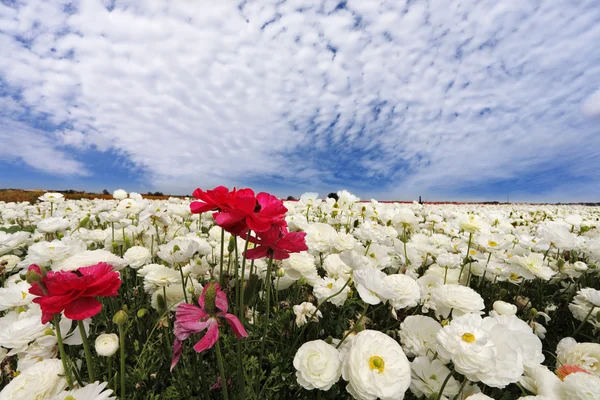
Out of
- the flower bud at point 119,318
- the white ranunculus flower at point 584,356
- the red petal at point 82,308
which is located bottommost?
the white ranunculus flower at point 584,356

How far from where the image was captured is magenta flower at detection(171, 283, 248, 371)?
28.0 inches

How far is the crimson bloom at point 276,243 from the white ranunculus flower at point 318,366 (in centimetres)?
36

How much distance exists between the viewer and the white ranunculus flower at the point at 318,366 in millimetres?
944

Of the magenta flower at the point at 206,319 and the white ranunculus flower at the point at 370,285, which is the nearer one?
the magenta flower at the point at 206,319

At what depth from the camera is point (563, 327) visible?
8.12 feet

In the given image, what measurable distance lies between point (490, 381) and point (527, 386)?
32 cm

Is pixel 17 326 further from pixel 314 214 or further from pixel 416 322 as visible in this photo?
pixel 314 214

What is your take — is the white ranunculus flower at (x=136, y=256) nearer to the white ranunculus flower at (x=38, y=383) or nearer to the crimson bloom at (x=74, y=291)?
the white ranunculus flower at (x=38, y=383)

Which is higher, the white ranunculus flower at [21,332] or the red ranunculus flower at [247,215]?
the red ranunculus flower at [247,215]

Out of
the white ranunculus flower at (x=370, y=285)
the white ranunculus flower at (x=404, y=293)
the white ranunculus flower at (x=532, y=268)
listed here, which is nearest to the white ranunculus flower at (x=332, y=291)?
the white ranunculus flower at (x=404, y=293)

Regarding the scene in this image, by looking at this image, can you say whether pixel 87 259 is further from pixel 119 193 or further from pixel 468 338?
pixel 119 193

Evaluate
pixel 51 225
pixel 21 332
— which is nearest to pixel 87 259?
pixel 21 332

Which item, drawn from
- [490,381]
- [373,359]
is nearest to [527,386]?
[490,381]

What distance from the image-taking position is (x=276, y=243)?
928 mm
